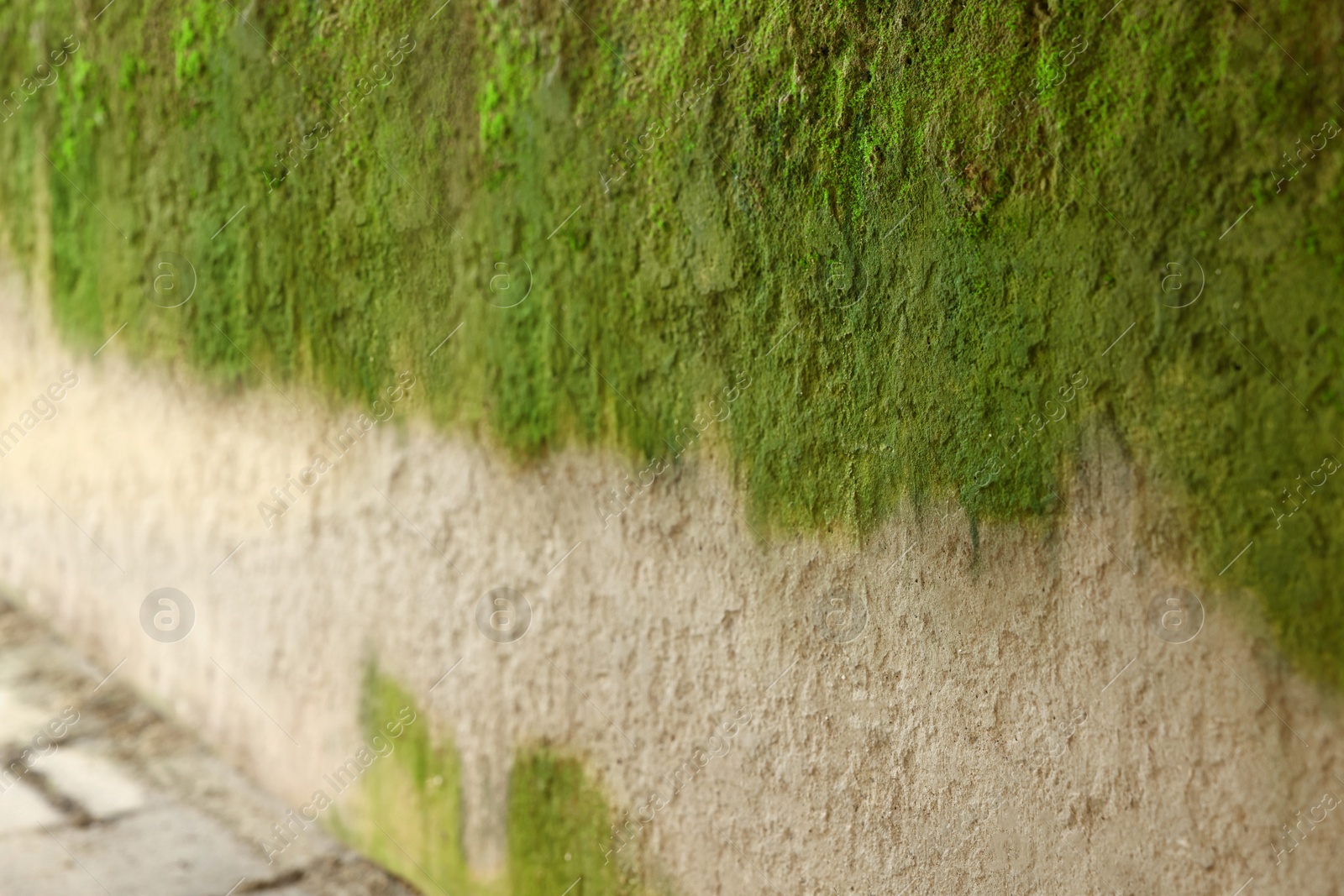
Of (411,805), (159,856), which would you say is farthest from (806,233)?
(159,856)

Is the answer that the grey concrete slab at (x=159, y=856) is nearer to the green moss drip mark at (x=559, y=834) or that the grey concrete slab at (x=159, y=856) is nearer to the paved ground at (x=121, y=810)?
the paved ground at (x=121, y=810)

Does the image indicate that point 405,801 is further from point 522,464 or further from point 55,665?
point 55,665

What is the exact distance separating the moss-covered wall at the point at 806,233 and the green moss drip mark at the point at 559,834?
0.80 meters

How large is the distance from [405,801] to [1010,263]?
2.56 metres

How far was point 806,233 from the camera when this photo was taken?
8.48ft

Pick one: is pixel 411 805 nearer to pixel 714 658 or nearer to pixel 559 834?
pixel 559 834

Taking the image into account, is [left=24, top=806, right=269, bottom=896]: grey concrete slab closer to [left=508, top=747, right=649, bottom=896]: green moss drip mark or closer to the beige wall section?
the beige wall section

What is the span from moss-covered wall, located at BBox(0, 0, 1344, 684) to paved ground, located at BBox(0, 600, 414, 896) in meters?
1.46

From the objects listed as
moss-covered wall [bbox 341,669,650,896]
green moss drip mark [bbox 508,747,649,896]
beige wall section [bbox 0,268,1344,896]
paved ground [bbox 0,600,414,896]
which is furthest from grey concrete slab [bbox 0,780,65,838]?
green moss drip mark [bbox 508,747,649,896]

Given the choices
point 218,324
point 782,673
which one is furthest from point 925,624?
point 218,324

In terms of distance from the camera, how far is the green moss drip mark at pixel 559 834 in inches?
123

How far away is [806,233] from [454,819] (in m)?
2.11

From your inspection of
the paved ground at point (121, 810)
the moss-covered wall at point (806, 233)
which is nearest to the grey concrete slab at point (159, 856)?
the paved ground at point (121, 810)

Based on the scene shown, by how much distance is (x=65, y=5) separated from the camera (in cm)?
452
